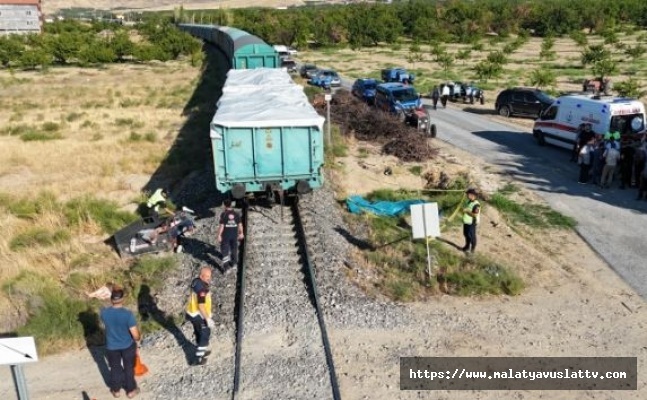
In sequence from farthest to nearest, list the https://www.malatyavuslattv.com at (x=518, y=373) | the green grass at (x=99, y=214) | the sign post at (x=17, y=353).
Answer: the green grass at (x=99, y=214) < the https://www.malatyavuslattv.com at (x=518, y=373) < the sign post at (x=17, y=353)

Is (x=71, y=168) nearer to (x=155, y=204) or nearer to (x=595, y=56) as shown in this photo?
(x=155, y=204)

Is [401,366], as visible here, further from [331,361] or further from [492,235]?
[492,235]

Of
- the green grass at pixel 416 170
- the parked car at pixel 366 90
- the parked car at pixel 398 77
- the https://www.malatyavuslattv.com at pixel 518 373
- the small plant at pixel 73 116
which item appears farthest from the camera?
the parked car at pixel 398 77

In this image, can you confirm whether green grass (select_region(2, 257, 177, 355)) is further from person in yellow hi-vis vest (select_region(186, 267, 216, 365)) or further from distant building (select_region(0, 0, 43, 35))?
distant building (select_region(0, 0, 43, 35))

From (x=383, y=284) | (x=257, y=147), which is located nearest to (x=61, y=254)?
(x=257, y=147)

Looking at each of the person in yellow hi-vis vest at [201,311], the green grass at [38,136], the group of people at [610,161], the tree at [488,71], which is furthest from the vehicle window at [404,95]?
the person in yellow hi-vis vest at [201,311]

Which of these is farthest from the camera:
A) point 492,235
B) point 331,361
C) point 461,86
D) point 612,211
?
point 461,86

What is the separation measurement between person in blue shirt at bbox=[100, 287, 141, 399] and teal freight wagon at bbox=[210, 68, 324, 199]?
17.3 feet

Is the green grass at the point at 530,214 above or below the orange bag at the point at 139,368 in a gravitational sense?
above

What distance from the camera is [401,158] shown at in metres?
20.4

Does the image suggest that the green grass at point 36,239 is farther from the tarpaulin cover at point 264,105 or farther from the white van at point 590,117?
the white van at point 590,117

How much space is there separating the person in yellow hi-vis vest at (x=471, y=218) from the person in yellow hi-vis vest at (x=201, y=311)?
5875 mm

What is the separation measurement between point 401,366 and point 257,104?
790cm

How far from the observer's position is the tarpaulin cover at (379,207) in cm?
1444
